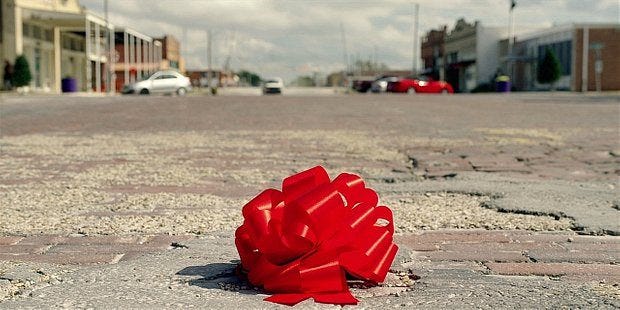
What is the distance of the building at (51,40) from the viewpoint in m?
43.0

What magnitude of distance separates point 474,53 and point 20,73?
45.8 m

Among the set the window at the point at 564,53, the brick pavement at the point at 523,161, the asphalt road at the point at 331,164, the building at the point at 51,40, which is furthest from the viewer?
the window at the point at 564,53

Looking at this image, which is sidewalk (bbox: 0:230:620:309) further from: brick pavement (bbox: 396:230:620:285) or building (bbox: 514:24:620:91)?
building (bbox: 514:24:620:91)

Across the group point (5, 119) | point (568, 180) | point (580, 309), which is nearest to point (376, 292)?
point (580, 309)

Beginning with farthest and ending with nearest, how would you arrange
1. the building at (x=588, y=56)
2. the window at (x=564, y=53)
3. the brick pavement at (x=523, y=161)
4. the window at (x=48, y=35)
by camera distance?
the window at (x=564, y=53)
the building at (x=588, y=56)
the window at (x=48, y=35)
the brick pavement at (x=523, y=161)

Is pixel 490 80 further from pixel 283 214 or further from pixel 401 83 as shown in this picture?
pixel 283 214

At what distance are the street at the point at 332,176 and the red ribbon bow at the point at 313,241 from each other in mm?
128

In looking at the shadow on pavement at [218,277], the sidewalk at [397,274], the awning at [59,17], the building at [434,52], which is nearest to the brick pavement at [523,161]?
the sidewalk at [397,274]

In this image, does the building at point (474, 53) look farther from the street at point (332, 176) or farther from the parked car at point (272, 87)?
the street at point (332, 176)

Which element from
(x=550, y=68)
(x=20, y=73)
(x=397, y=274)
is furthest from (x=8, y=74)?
(x=397, y=274)

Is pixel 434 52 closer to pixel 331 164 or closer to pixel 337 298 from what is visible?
pixel 331 164

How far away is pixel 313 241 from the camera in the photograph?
2705 millimetres

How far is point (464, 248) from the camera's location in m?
3.63

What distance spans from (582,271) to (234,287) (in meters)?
1.45
